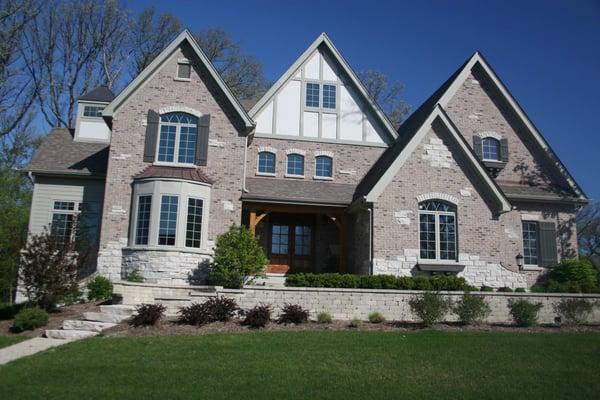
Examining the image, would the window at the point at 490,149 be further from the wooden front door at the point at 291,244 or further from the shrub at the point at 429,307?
the shrub at the point at 429,307

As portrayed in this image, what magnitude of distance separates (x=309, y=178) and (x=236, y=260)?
6437 mm

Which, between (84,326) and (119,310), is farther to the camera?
(119,310)

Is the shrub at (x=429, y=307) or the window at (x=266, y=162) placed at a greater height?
the window at (x=266, y=162)

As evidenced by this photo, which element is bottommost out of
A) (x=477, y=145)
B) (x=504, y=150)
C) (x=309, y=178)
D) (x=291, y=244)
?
(x=291, y=244)

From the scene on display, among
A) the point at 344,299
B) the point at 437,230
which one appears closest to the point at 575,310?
the point at 437,230

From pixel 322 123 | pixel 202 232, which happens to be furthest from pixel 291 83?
pixel 202 232

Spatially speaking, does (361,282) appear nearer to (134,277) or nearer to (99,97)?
(134,277)

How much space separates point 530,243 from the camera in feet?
67.4

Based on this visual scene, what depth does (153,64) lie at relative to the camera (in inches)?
739

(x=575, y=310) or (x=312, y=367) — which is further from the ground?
(x=575, y=310)

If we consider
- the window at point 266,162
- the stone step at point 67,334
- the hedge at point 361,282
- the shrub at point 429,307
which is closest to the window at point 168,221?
the hedge at point 361,282

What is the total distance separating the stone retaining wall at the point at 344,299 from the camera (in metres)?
14.1

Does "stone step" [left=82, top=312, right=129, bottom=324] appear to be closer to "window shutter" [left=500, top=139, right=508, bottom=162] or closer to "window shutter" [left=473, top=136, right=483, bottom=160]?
"window shutter" [left=473, top=136, right=483, bottom=160]

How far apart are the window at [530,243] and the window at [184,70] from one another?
14144 millimetres
